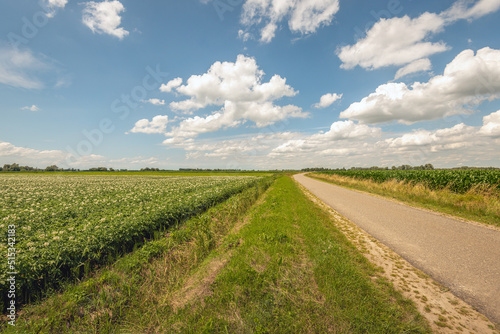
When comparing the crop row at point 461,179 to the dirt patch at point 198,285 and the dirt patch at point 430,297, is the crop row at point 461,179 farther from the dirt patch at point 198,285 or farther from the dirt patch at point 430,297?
the dirt patch at point 198,285

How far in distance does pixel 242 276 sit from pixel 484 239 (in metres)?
8.54

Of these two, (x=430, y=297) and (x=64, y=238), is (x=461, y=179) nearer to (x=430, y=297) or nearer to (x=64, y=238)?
(x=430, y=297)

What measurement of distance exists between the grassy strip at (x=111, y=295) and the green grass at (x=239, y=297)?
0.7 inches

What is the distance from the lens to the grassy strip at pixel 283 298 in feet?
10.3

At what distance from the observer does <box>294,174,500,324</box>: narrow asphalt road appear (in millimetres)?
4027

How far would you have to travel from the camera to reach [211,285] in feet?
14.3

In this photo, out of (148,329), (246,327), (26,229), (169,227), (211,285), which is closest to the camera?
(246,327)

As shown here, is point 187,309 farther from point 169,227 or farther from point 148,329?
point 169,227

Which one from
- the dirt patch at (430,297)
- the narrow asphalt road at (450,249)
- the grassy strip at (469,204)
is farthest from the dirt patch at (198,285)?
the grassy strip at (469,204)

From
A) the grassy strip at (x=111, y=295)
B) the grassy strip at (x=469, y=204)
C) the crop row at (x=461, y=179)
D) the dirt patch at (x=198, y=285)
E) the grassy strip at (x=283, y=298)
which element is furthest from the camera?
the crop row at (x=461, y=179)

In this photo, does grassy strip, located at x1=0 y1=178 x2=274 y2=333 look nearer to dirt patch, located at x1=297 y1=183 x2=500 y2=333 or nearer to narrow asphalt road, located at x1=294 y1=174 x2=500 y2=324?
dirt patch, located at x1=297 y1=183 x2=500 y2=333

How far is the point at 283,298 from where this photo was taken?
377cm

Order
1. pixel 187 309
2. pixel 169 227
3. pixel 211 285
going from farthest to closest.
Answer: pixel 169 227, pixel 211 285, pixel 187 309

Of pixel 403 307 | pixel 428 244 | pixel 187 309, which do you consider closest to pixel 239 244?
pixel 187 309
